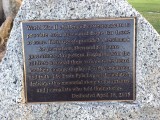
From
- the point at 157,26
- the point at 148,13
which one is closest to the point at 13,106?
the point at 157,26

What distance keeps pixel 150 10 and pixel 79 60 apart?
8.88m

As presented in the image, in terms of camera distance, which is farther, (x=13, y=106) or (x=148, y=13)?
(x=148, y=13)

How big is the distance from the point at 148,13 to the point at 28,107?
834 cm

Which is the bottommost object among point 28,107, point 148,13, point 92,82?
point 28,107

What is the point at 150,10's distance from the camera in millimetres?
12984

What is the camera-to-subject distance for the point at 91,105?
457 centimetres

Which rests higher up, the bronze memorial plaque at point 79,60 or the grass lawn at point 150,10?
the grass lawn at point 150,10

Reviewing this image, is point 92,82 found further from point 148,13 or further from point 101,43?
Answer: point 148,13

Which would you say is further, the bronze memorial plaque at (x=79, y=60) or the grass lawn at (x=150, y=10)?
the grass lawn at (x=150, y=10)

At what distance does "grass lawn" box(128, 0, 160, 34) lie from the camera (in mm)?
11089

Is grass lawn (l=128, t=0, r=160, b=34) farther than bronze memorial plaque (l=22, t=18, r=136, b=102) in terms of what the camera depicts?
Yes

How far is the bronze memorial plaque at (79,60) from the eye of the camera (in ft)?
14.8

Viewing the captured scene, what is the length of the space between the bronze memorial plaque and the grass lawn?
5678 millimetres

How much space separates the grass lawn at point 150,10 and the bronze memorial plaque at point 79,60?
5678 mm
